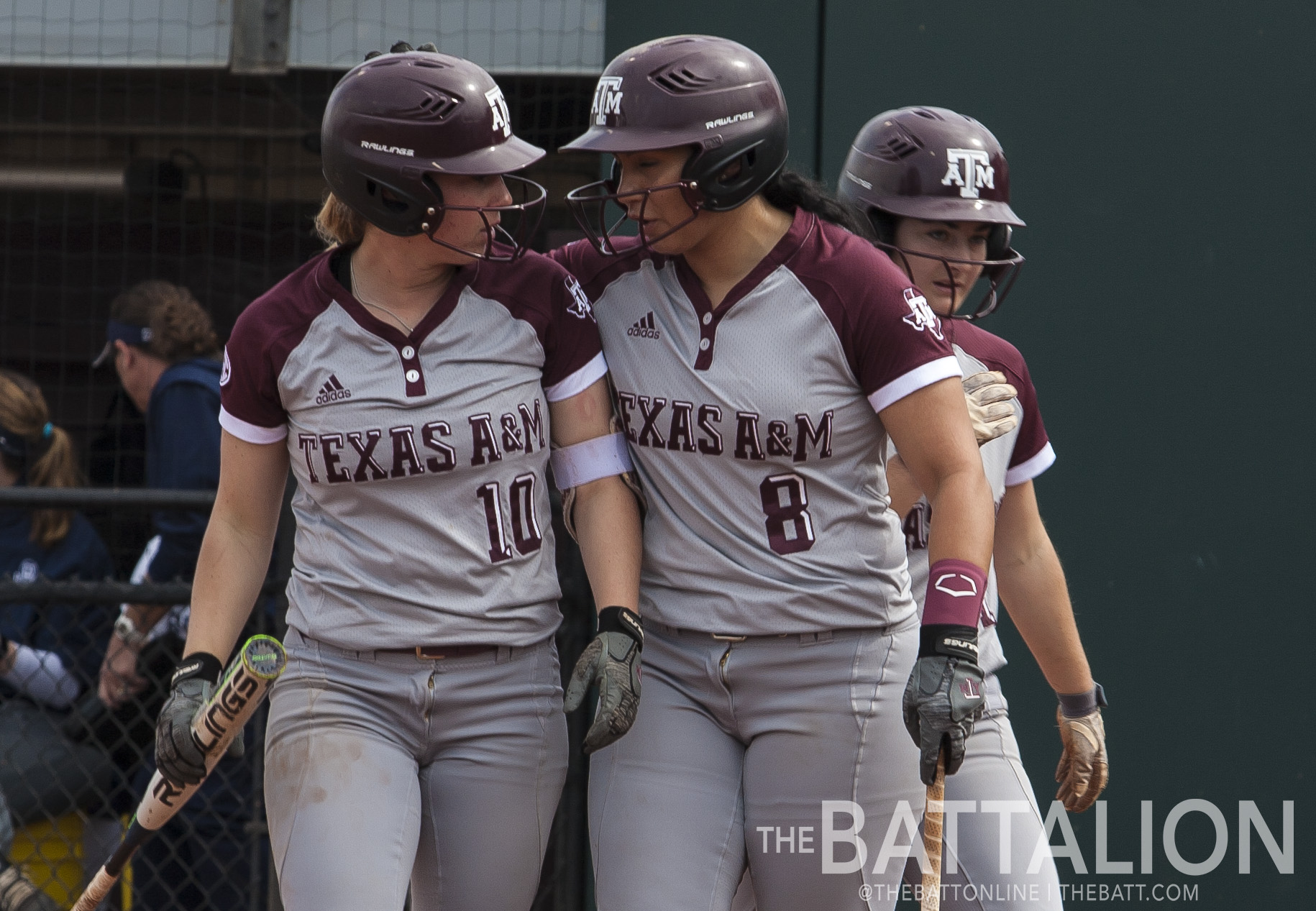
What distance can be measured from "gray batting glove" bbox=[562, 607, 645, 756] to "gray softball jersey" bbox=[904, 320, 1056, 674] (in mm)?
691

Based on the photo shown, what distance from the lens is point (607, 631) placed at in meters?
Result: 2.49

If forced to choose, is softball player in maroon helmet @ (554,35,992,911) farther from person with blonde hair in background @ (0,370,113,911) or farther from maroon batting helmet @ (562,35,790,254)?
person with blonde hair in background @ (0,370,113,911)

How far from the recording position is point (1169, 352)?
172 inches

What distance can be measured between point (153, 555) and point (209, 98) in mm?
2068

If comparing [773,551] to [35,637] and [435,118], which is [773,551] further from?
[35,637]

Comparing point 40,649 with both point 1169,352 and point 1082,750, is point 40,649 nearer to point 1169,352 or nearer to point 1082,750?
point 1082,750

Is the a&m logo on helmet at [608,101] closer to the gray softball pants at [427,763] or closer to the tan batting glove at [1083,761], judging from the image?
the gray softball pants at [427,763]

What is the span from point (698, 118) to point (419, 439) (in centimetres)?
72

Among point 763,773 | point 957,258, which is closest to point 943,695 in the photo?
point 763,773

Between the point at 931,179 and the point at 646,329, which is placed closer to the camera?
the point at 646,329

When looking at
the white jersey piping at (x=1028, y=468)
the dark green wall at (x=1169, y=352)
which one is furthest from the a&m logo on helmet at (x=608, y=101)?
the dark green wall at (x=1169, y=352)

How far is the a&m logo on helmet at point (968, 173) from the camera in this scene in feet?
9.95

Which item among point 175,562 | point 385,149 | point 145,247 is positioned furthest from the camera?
point 145,247

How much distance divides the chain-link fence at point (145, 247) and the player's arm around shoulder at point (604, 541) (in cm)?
122
